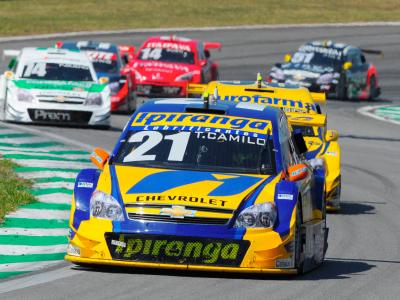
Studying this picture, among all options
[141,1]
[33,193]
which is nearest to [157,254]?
[33,193]

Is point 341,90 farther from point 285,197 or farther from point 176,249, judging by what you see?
point 176,249

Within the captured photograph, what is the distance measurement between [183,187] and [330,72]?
81.6 feet

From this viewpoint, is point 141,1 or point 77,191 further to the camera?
point 141,1

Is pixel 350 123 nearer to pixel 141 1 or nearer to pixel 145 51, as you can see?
→ pixel 145 51

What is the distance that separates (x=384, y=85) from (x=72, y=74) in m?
17.5

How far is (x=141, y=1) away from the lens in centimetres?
5812

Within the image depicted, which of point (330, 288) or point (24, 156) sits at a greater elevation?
point (330, 288)

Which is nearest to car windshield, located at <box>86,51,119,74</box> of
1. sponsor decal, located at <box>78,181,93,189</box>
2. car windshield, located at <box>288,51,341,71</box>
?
car windshield, located at <box>288,51,341,71</box>

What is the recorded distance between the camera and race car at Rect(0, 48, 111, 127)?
23.6 meters

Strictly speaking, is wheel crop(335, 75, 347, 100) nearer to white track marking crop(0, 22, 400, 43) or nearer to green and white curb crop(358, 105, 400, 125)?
green and white curb crop(358, 105, 400, 125)

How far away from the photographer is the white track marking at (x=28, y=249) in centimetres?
1152

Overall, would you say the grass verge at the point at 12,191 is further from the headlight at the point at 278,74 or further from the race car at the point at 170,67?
the headlight at the point at 278,74

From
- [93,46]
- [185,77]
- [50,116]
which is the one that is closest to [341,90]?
[185,77]

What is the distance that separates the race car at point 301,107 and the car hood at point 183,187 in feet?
16.9
